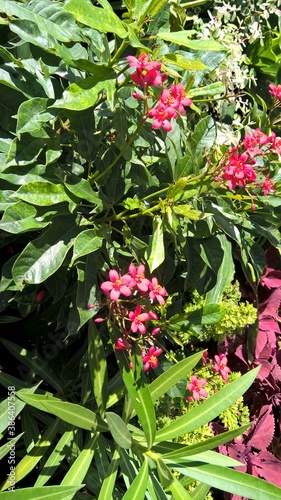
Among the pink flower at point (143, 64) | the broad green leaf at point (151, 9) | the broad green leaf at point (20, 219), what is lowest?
the broad green leaf at point (20, 219)

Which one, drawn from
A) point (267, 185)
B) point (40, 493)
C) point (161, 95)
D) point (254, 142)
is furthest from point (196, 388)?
point (161, 95)

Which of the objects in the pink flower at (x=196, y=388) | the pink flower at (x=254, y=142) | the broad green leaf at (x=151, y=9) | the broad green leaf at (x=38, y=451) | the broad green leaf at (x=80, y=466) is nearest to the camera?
the broad green leaf at (x=151, y=9)

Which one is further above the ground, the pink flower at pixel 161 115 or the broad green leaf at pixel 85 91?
the broad green leaf at pixel 85 91

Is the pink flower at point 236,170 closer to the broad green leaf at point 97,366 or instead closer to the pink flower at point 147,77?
the pink flower at point 147,77

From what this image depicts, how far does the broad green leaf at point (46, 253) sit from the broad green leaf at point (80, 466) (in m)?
0.53

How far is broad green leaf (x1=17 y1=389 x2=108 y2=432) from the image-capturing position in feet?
4.31

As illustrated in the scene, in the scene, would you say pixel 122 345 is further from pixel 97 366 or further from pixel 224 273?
pixel 224 273

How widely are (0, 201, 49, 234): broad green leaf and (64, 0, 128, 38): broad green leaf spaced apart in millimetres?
385

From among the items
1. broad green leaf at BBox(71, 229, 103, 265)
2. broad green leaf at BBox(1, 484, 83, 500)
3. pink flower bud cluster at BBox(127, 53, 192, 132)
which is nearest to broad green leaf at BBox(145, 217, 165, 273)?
broad green leaf at BBox(71, 229, 103, 265)

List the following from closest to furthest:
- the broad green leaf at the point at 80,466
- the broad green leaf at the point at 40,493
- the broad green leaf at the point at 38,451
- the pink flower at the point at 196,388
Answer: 1. the broad green leaf at the point at 40,493
2. the broad green leaf at the point at 80,466
3. the broad green leaf at the point at 38,451
4. the pink flower at the point at 196,388

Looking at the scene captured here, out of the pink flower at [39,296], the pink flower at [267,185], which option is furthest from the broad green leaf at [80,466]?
the pink flower at [267,185]

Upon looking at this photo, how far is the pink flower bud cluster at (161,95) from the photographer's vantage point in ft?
3.21

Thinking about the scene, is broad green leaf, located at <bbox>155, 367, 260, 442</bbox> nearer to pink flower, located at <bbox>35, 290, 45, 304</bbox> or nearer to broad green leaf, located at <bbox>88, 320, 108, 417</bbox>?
broad green leaf, located at <bbox>88, 320, 108, 417</bbox>

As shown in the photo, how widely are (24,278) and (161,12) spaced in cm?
67
